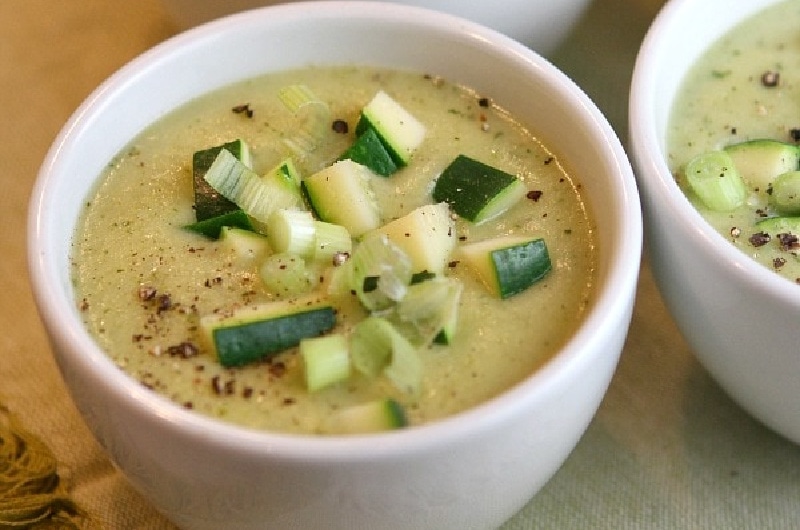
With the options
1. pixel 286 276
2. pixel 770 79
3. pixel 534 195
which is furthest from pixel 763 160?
pixel 286 276

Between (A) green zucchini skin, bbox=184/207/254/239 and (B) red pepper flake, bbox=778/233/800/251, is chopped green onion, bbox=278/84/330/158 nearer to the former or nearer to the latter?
(A) green zucchini skin, bbox=184/207/254/239

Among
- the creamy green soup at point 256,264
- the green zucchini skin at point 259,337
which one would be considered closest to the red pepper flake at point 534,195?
the creamy green soup at point 256,264

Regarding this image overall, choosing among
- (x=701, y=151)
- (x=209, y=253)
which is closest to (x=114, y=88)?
(x=209, y=253)

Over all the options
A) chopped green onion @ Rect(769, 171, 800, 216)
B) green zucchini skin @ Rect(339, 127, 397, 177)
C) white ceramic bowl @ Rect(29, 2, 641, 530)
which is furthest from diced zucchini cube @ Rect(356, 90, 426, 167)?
chopped green onion @ Rect(769, 171, 800, 216)

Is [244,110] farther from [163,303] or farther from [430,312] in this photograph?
[430,312]

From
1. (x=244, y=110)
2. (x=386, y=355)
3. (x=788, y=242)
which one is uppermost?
(x=244, y=110)

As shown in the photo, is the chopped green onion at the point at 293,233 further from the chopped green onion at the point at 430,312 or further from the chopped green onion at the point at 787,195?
the chopped green onion at the point at 787,195
